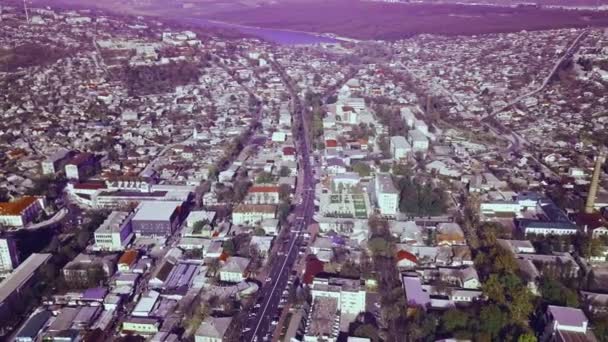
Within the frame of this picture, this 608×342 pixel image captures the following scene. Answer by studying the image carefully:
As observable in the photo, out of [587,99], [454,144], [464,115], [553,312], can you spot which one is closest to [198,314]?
[553,312]

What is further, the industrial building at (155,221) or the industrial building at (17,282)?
the industrial building at (155,221)

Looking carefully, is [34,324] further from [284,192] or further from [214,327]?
[284,192]

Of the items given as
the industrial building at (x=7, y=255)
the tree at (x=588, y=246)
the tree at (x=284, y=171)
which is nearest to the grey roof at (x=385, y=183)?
the tree at (x=284, y=171)

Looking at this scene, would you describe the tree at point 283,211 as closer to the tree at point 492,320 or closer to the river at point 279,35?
the tree at point 492,320

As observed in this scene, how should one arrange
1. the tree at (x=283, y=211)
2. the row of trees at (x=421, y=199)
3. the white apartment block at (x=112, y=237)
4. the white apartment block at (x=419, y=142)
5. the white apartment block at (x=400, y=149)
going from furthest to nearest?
the white apartment block at (x=419, y=142), the white apartment block at (x=400, y=149), the row of trees at (x=421, y=199), the tree at (x=283, y=211), the white apartment block at (x=112, y=237)

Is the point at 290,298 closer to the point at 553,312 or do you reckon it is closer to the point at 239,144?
the point at 553,312
